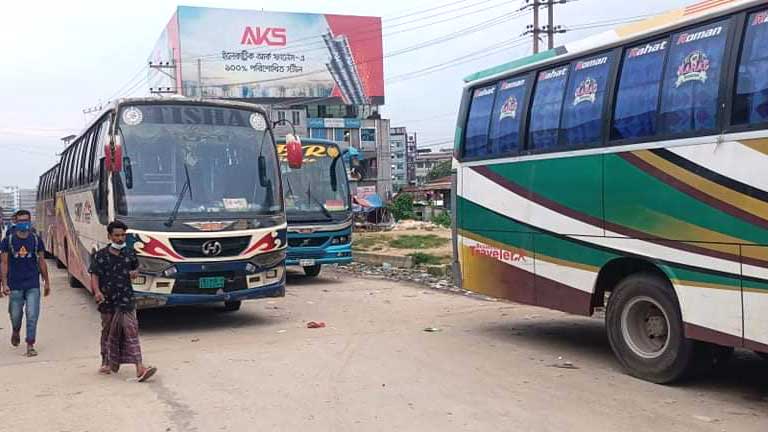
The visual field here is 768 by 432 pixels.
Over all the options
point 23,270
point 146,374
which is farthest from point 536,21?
point 146,374

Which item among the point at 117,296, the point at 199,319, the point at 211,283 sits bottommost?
the point at 199,319

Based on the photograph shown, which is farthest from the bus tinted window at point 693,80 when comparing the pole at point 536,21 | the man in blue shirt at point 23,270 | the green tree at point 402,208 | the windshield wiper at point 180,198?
the green tree at point 402,208

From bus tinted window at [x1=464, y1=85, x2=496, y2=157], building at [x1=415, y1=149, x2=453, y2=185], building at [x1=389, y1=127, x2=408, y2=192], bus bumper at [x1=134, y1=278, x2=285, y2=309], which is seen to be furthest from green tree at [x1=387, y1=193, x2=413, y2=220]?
building at [x1=415, y1=149, x2=453, y2=185]

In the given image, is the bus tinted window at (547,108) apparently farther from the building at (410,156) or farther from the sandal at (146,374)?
the building at (410,156)

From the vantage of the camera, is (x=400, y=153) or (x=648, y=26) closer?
(x=648, y=26)

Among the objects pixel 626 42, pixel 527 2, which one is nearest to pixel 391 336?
pixel 626 42

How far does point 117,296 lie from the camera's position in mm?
6980

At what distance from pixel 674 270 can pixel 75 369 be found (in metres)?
6.06

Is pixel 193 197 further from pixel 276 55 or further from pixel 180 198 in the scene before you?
pixel 276 55

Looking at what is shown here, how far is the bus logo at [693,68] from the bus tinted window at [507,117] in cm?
219

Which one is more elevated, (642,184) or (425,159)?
(425,159)

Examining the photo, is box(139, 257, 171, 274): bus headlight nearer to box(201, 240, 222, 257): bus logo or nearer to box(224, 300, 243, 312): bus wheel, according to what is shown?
box(201, 240, 222, 257): bus logo

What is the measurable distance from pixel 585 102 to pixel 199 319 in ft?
22.0

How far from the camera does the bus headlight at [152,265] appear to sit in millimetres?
8989
